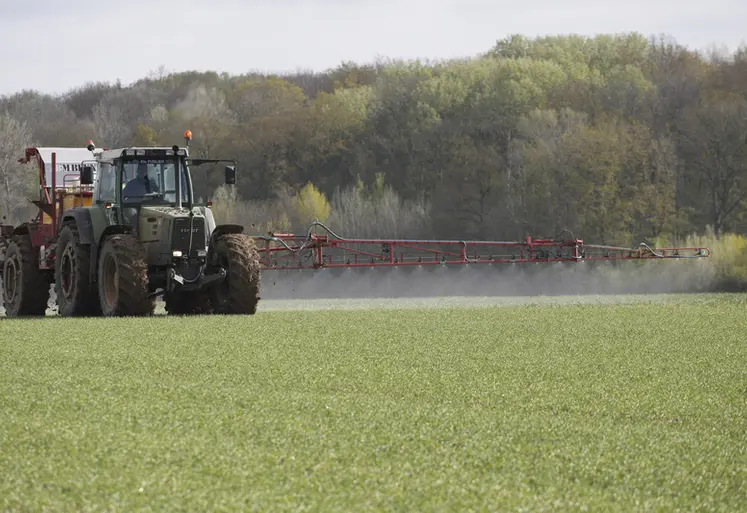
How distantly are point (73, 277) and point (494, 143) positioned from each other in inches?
1498

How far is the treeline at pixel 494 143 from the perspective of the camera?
44500 mm

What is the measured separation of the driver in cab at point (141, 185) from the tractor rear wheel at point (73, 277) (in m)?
1.04

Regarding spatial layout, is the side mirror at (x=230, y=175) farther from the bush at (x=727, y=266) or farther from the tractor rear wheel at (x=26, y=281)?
the bush at (x=727, y=266)

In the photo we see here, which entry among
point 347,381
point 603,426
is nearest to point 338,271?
point 347,381

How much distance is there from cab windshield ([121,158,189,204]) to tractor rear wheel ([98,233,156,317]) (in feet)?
2.79

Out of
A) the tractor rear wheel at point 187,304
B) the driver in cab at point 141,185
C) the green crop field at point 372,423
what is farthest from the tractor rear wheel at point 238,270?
the green crop field at point 372,423

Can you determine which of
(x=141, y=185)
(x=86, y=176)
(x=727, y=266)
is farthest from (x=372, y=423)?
(x=727, y=266)

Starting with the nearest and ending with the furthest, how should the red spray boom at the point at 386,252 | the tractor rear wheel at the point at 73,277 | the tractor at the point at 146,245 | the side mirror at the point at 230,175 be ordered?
the tractor at the point at 146,245 < the side mirror at the point at 230,175 < the tractor rear wheel at the point at 73,277 < the red spray boom at the point at 386,252

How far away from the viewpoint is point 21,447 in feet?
20.9

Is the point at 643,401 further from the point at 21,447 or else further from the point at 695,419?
the point at 21,447

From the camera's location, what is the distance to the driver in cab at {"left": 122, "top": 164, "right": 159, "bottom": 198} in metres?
17.1

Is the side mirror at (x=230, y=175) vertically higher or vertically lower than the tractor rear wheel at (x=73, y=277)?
higher

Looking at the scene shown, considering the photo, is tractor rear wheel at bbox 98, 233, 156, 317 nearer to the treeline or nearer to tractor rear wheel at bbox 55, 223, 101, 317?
tractor rear wheel at bbox 55, 223, 101, 317

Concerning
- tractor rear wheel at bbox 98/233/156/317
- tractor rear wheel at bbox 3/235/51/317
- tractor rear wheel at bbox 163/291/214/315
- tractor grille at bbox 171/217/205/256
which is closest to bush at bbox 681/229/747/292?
tractor rear wheel at bbox 163/291/214/315
